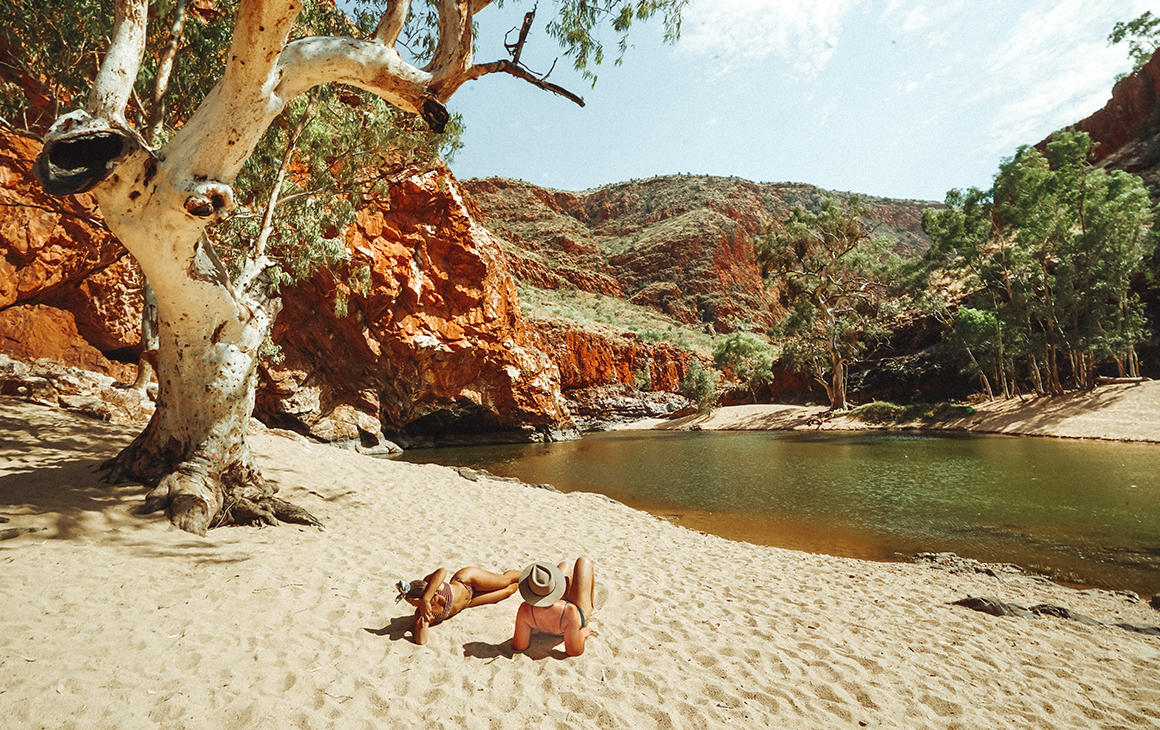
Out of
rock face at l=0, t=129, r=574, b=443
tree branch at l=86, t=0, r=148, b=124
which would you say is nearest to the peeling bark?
tree branch at l=86, t=0, r=148, b=124

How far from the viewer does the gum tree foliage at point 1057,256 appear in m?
18.5

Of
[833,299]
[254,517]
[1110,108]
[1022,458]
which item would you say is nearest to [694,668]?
[254,517]

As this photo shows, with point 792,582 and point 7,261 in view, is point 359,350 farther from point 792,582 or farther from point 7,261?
point 792,582

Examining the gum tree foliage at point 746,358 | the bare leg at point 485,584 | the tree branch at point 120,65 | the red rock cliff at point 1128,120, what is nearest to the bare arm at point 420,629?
the bare leg at point 485,584

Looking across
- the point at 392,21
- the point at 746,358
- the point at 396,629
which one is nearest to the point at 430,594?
the point at 396,629

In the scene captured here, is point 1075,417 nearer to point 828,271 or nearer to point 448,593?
point 828,271

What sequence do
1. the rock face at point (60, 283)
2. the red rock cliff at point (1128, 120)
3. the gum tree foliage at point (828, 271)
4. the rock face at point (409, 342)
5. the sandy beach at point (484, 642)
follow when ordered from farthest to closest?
the red rock cliff at point (1128, 120) → the gum tree foliage at point (828, 271) → the rock face at point (409, 342) → the rock face at point (60, 283) → the sandy beach at point (484, 642)

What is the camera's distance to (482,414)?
90.7 ft

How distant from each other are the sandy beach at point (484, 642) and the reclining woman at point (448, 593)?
12 centimetres

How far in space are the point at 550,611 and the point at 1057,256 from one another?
27282 mm

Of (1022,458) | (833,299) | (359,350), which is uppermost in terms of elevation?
(833,299)

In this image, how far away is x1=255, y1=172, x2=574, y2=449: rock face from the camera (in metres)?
21.8

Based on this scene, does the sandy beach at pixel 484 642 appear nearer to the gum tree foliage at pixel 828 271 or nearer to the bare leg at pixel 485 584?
the bare leg at pixel 485 584

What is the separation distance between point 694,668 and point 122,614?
3.42 metres
